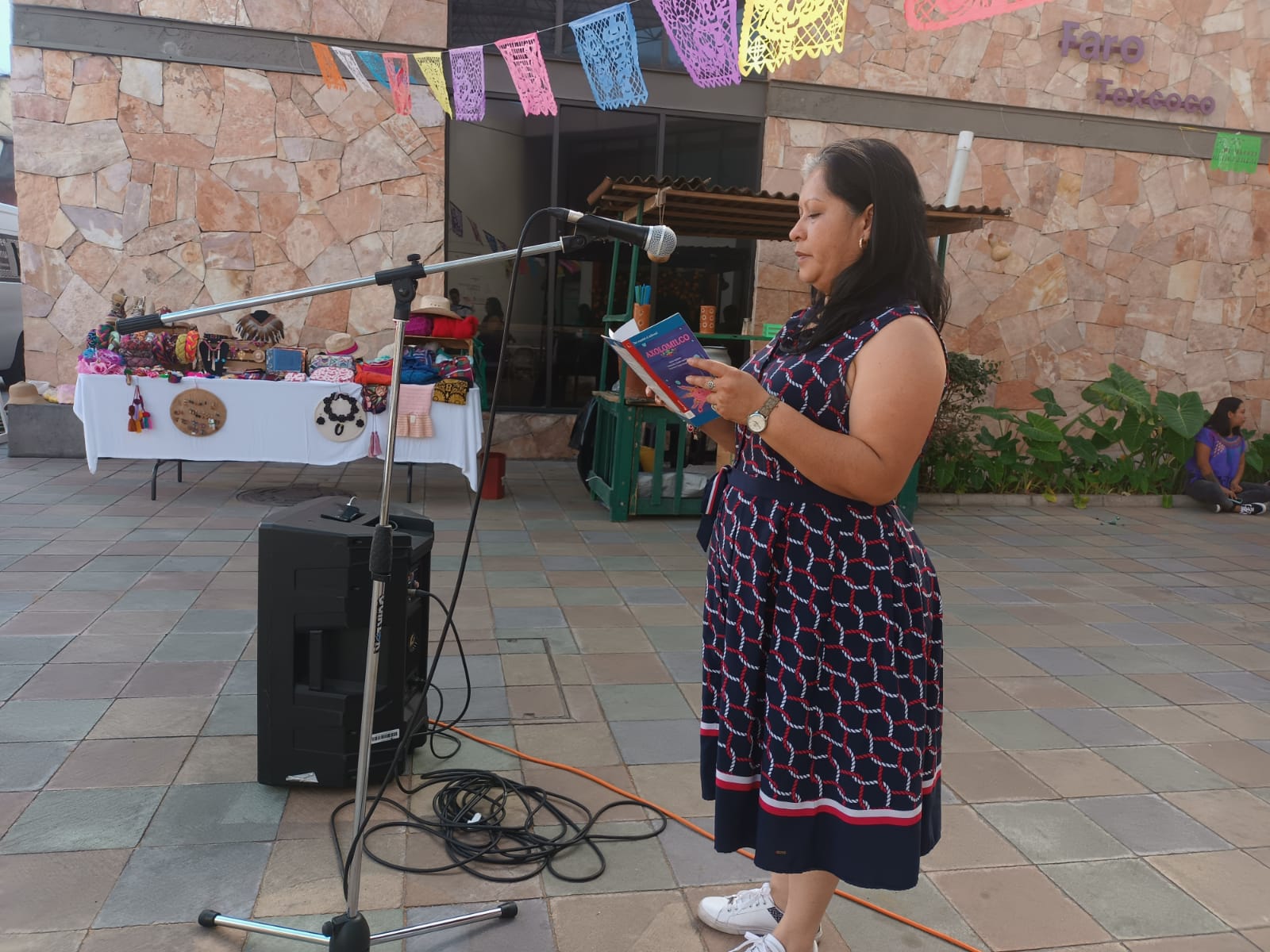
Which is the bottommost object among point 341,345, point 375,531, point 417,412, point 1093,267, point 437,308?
point 417,412

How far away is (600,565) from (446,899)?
3381 millimetres

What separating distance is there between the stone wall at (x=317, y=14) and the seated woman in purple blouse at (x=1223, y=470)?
763 centimetres

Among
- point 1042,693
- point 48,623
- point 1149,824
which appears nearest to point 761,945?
point 1149,824

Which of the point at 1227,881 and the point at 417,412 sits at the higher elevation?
the point at 417,412

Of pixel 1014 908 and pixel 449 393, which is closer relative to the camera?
pixel 1014 908

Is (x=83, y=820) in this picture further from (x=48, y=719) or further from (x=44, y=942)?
(x=48, y=719)

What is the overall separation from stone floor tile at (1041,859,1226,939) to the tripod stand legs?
5.02ft

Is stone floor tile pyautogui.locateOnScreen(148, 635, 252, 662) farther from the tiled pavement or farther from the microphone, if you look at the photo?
the microphone

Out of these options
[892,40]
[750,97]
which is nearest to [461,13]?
[750,97]

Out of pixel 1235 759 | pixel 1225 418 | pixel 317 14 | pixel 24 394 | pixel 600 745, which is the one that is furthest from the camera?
pixel 1225 418

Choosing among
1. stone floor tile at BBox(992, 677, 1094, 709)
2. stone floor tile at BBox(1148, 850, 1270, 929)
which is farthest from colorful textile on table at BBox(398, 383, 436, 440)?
stone floor tile at BBox(1148, 850, 1270, 929)

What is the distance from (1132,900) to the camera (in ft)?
8.54

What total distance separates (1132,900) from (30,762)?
3.27 m

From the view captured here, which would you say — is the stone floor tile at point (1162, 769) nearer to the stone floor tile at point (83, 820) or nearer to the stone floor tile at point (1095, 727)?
the stone floor tile at point (1095, 727)
